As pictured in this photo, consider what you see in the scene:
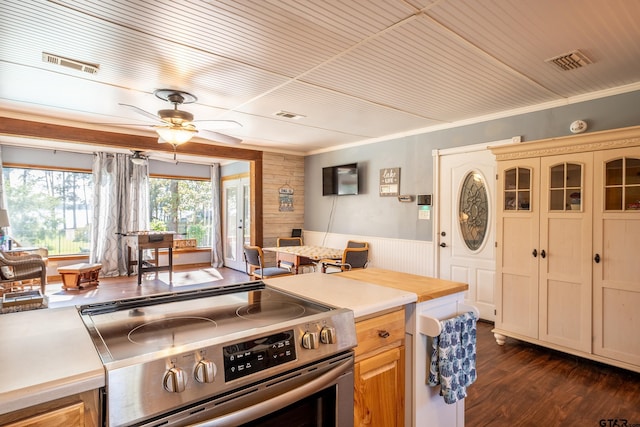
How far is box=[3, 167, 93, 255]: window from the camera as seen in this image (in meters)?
6.35

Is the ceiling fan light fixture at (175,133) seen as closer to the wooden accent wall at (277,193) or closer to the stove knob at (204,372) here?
the stove knob at (204,372)

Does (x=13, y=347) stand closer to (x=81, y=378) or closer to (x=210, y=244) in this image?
(x=81, y=378)

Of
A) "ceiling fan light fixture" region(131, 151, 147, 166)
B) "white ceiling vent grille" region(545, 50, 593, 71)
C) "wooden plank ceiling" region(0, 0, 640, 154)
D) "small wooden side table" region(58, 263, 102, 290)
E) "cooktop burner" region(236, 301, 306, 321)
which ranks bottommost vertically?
"small wooden side table" region(58, 263, 102, 290)

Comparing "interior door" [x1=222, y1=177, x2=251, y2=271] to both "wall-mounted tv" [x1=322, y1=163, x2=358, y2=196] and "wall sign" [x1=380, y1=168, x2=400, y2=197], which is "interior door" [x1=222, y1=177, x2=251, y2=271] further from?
"wall sign" [x1=380, y1=168, x2=400, y2=197]

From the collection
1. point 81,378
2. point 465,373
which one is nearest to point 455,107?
point 465,373

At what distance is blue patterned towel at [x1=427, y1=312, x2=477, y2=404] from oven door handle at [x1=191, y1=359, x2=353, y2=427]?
555 mm

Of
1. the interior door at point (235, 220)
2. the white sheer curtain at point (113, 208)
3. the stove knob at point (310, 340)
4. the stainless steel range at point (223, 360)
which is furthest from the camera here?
the interior door at point (235, 220)

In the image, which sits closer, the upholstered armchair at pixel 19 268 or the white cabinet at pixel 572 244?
the white cabinet at pixel 572 244

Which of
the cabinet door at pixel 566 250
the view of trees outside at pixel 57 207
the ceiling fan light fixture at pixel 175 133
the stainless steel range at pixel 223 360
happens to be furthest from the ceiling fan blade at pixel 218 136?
the view of trees outside at pixel 57 207

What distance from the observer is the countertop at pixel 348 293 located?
1493 millimetres

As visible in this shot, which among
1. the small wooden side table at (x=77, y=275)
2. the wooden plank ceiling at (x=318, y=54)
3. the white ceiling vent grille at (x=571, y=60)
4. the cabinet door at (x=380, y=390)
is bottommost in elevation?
the small wooden side table at (x=77, y=275)

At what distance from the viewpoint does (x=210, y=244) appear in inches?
331

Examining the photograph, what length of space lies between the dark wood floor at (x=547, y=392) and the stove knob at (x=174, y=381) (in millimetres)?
2048

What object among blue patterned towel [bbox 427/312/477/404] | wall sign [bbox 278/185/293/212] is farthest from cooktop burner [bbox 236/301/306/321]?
wall sign [bbox 278/185/293/212]
